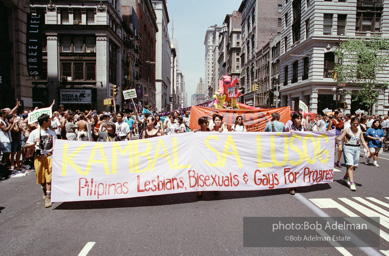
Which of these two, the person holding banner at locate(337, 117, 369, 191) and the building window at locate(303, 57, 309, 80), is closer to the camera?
the person holding banner at locate(337, 117, 369, 191)

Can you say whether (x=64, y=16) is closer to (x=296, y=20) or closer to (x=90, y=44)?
(x=90, y=44)

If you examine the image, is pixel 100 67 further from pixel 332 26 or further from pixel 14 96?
pixel 332 26

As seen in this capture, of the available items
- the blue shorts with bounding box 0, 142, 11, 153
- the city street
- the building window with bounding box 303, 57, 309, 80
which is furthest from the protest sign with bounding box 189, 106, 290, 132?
the building window with bounding box 303, 57, 309, 80

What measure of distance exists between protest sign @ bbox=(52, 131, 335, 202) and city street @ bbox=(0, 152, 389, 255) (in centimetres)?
31

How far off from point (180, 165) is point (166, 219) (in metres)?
1.21

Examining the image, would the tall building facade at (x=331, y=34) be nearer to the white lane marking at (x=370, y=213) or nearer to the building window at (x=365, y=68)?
the building window at (x=365, y=68)

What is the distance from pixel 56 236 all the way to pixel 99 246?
82 cm

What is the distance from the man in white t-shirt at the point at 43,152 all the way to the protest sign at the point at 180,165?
0.25 metres

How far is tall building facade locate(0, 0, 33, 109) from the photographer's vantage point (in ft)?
53.4

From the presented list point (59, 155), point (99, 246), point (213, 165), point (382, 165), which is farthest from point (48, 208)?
point (382, 165)

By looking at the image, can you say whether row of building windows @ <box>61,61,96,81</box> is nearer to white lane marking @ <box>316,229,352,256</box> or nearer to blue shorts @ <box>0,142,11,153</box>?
blue shorts @ <box>0,142,11,153</box>

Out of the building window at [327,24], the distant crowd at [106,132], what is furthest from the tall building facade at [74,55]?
the building window at [327,24]

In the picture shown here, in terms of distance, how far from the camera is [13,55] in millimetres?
16844

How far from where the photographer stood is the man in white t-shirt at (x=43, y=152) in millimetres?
5340
